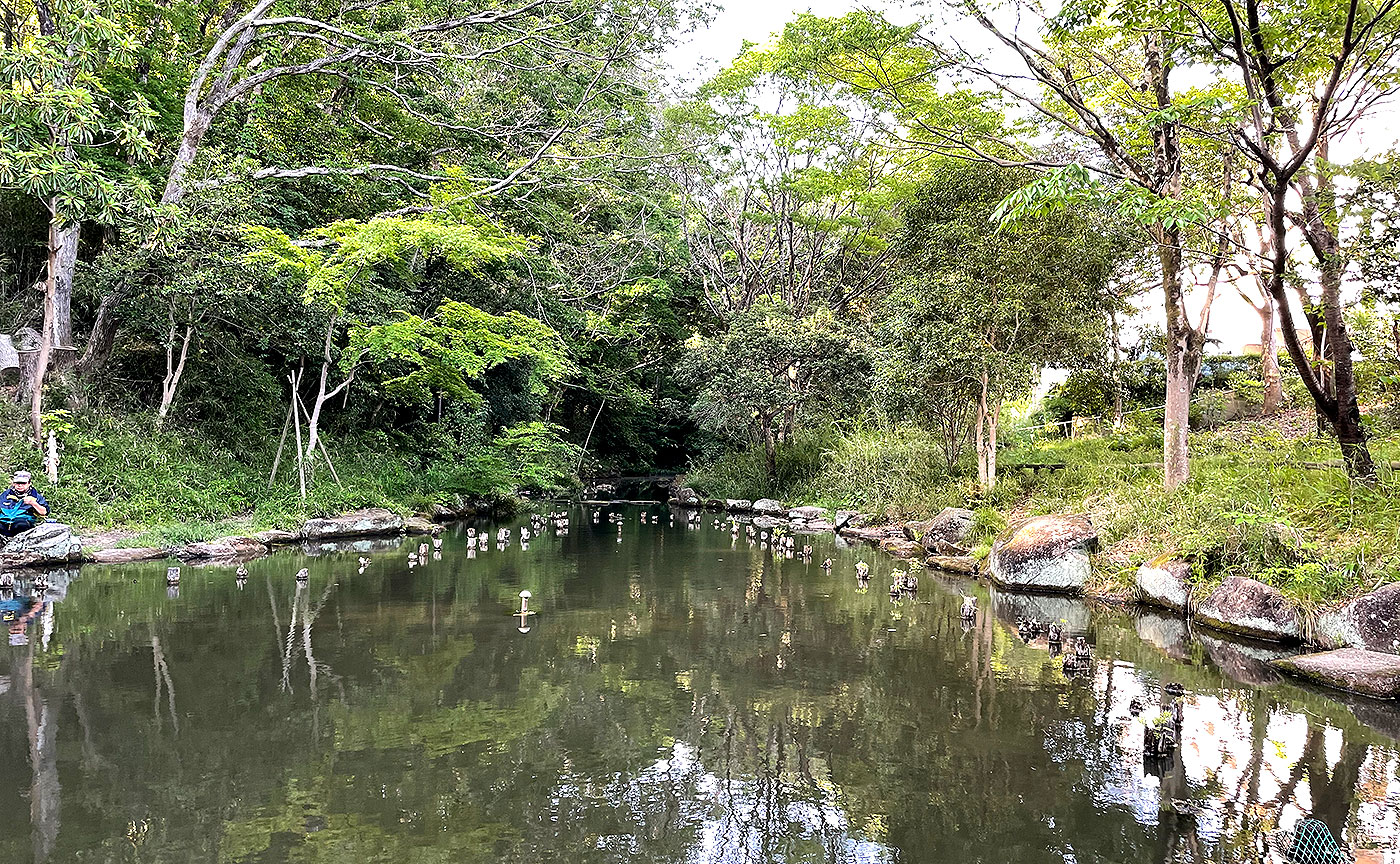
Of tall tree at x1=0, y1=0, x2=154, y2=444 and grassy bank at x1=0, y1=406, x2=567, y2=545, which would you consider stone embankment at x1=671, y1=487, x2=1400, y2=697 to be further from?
tall tree at x1=0, y1=0, x2=154, y2=444

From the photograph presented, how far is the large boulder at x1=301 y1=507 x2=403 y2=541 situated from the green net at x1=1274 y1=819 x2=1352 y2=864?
1463cm

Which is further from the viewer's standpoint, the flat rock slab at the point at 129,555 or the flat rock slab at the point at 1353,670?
the flat rock slab at the point at 129,555

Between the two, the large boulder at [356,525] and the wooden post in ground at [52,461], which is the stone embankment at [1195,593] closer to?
the large boulder at [356,525]

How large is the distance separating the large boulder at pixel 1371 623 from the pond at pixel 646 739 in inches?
27.3

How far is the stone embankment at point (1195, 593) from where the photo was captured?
6.35 meters

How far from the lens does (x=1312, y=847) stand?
139 inches

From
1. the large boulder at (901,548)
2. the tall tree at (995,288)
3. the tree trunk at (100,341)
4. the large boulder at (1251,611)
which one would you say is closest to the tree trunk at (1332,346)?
the large boulder at (1251,611)

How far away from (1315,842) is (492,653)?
5619 mm

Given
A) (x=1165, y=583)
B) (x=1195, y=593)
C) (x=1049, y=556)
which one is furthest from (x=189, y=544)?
(x=1195, y=593)

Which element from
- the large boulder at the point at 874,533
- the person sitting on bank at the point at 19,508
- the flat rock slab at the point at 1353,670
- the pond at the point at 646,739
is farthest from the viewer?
the large boulder at the point at 874,533

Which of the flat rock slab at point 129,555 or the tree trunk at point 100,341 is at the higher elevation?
the tree trunk at point 100,341

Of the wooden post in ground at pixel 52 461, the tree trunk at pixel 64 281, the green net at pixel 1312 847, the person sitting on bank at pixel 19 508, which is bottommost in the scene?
the green net at pixel 1312 847

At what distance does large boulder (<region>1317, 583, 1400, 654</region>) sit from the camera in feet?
21.4

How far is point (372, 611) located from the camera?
28.8 ft
